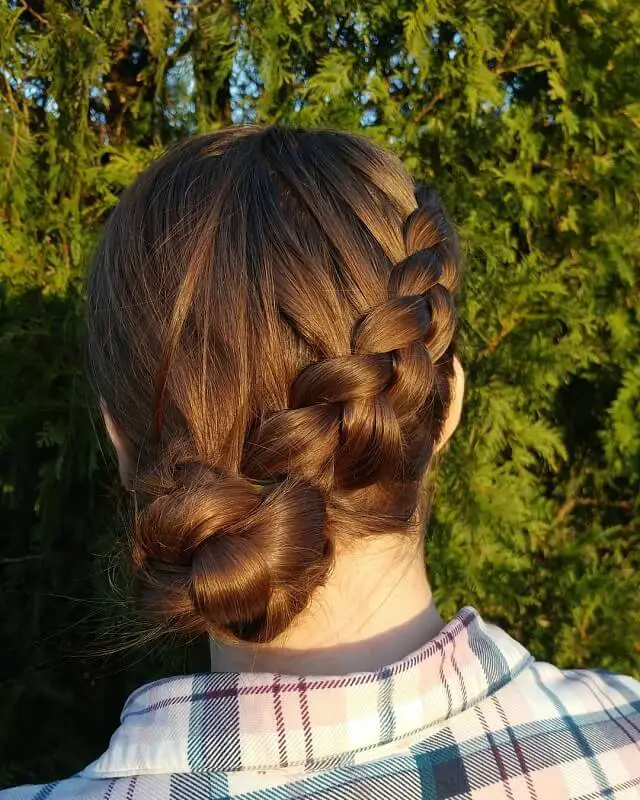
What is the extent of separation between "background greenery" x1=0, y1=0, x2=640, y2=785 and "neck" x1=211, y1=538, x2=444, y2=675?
0.82 meters

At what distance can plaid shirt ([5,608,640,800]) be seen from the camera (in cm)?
72

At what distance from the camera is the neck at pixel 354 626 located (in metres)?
0.84

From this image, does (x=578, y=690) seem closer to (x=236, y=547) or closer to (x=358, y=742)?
(x=358, y=742)

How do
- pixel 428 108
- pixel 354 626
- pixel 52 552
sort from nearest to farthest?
pixel 354 626
pixel 428 108
pixel 52 552

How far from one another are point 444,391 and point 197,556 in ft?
1.23

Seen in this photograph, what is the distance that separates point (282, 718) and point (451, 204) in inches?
48.3

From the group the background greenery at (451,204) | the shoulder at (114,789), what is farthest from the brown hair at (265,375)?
the background greenery at (451,204)

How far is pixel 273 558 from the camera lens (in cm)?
79

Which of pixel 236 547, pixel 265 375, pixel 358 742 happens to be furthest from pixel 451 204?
pixel 358 742

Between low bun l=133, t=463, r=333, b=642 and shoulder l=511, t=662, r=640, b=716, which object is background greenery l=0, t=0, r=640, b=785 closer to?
shoulder l=511, t=662, r=640, b=716

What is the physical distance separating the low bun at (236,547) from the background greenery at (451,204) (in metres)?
0.84

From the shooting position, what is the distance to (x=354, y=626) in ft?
2.78

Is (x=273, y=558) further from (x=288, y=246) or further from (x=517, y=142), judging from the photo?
(x=517, y=142)

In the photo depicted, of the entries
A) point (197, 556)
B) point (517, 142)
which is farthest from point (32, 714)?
point (517, 142)
